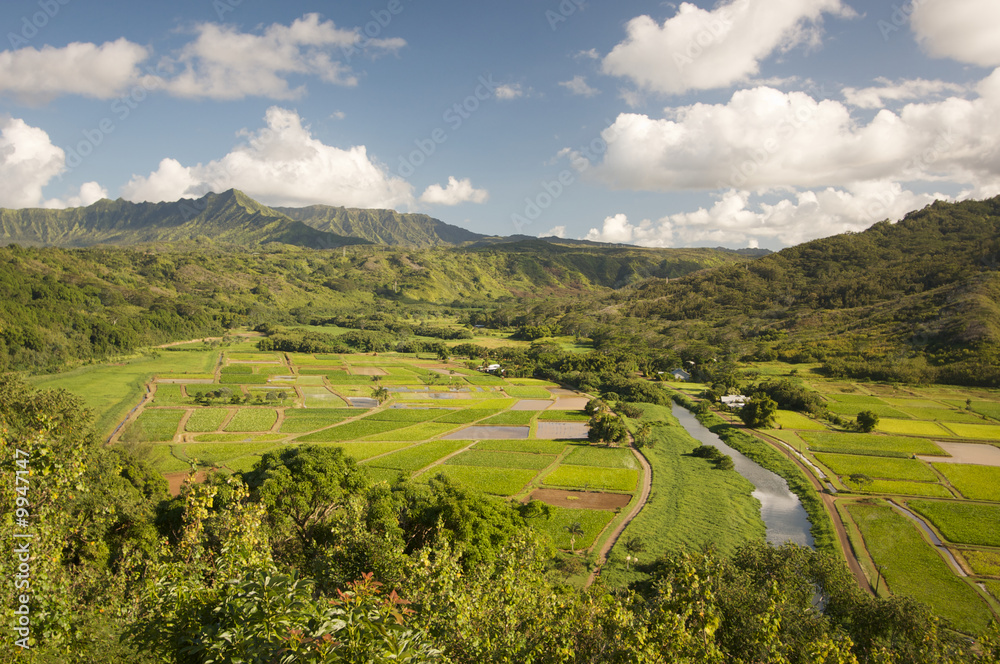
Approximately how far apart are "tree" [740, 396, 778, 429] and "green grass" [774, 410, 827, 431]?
60.3 inches

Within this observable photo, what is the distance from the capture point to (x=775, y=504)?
50000mm

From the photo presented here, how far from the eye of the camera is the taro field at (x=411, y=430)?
53.5 metres

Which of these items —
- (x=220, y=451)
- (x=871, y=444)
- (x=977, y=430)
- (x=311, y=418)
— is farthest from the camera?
(x=311, y=418)

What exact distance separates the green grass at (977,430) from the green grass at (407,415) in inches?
2909

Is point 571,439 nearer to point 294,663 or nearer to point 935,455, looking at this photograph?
point 935,455

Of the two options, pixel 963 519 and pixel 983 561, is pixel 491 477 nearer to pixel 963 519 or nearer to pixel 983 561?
pixel 983 561

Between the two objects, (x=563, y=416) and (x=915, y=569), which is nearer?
(x=915, y=569)

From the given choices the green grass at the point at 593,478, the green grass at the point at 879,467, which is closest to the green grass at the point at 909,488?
the green grass at the point at 879,467

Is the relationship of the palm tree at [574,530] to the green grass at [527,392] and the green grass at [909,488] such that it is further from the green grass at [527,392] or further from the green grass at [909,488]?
the green grass at [527,392]

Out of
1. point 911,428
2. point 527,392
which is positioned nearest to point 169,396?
point 527,392

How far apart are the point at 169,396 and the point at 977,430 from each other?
125m

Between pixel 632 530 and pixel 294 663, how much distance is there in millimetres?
40130

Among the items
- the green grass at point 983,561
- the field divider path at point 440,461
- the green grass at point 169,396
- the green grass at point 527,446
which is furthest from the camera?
the green grass at point 169,396

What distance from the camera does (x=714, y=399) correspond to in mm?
92625
